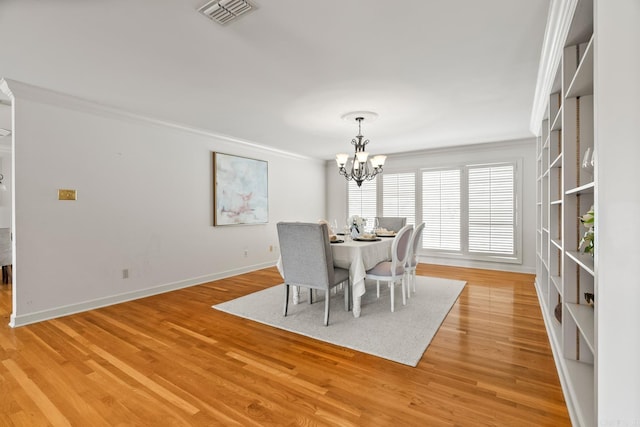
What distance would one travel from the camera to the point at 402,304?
3.68 meters

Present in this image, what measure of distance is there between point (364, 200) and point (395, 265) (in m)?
3.87

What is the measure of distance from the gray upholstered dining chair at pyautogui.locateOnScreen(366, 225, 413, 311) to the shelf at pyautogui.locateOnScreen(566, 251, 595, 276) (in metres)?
1.64

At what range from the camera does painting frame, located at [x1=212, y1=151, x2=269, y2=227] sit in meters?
5.08

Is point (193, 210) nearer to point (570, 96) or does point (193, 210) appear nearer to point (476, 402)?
point (476, 402)

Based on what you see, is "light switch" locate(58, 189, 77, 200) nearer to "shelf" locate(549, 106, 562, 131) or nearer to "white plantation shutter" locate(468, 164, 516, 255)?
"shelf" locate(549, 106, 562, 131)

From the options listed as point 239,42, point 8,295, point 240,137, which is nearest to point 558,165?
point 239,42

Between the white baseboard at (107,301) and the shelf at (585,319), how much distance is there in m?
4.52

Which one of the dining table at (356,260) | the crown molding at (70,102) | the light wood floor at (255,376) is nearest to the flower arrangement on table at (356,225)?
the dining table at (356,260)

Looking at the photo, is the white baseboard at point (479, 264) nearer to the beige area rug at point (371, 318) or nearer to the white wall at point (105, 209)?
the beige area rug at point (371, 318)

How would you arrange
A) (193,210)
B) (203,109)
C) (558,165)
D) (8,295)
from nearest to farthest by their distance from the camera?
(558,165) → (203,109) → (8,295) → (193,210)

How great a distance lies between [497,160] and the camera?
5637mm

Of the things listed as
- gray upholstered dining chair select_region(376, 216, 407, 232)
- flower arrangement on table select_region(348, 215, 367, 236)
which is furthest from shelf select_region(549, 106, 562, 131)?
gray upholstered dining chair select_region(376, 216, 407, 232)

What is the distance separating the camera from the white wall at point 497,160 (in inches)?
212

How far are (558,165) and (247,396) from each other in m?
3.17
